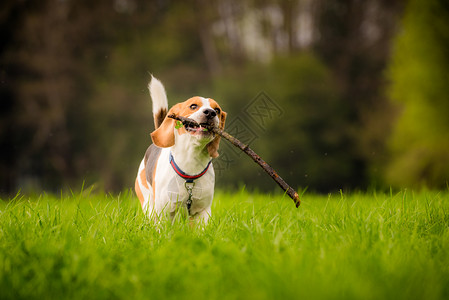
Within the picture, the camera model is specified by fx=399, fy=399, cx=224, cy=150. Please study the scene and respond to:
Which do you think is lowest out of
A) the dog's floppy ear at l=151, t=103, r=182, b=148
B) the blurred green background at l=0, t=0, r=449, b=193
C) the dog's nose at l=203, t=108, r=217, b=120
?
the blurred green background at l=0, t=0, r=449, b=193

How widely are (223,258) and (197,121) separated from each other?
3.55ft

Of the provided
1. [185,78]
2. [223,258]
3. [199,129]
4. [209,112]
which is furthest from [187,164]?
[185,78]

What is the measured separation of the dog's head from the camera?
2.96m

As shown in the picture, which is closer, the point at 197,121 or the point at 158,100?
the point at 197,121

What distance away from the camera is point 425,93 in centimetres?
918

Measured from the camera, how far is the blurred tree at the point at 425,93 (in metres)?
8.95

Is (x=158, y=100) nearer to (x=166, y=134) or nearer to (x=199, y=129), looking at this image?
(x=166, y=134)

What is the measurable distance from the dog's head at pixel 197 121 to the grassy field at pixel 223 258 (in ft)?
2.04

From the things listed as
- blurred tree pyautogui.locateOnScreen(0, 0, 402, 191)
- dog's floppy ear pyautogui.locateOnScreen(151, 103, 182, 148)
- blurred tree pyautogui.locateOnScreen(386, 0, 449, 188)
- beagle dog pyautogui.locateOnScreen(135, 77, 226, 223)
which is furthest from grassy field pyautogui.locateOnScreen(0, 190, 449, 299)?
blurred tree pyautogui.locateOnScreen(0, 0, 402, 191)

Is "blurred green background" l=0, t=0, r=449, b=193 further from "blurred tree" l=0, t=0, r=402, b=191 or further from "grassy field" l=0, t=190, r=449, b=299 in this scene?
"grassy field" l=0, t=190, r=449, b=299

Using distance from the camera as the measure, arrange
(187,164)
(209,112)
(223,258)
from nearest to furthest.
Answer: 1. (223,258)
2. (209,112)
3. (187,164)

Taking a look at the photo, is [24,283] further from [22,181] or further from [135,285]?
[22,181]

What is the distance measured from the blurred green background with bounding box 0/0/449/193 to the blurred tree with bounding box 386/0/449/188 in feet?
6.43

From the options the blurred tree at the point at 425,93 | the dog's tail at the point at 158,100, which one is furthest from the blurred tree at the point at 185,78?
the dog's tail at the point at 158,100
